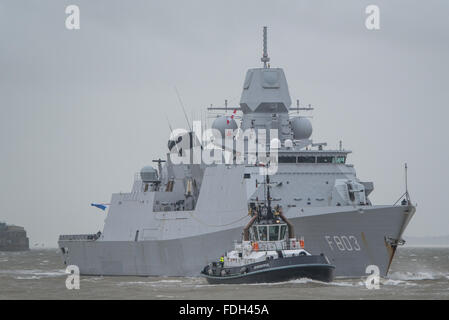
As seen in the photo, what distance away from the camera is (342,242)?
140 ft

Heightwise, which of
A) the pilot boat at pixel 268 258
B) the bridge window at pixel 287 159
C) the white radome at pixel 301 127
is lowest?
the pilot boat at pixel 268 258

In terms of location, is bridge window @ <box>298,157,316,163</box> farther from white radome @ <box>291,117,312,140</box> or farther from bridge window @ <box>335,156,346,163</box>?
white radome @ <box>291,117,312,140</box>

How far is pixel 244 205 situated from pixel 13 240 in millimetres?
117745

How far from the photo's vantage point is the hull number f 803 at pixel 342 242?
140ft

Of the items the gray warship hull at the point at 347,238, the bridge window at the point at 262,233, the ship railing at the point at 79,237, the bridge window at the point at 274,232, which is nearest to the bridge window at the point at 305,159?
the gray warship hull at the point at 347,238

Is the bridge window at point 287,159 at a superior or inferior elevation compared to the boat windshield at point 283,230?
superior

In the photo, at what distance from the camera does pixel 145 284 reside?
147 ft

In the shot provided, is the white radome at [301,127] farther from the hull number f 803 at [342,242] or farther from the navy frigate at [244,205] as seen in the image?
the hull number f 803 at [342,242]

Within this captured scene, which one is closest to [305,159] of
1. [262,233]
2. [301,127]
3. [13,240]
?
[301,127]

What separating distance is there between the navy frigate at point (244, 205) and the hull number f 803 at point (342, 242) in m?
0.04

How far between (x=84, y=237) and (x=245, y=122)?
14.7 meters

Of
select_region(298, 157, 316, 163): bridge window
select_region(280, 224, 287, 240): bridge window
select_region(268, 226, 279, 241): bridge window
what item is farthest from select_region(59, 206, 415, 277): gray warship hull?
select_region(298, 157, 316, 163): bridge window
